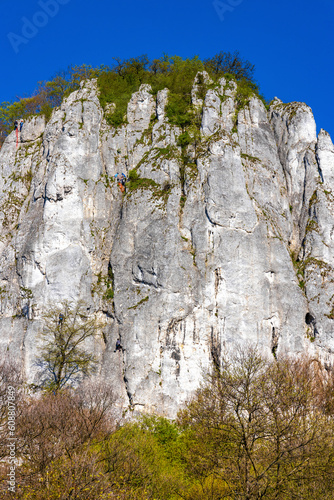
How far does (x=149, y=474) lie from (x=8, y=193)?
26755 millimetres

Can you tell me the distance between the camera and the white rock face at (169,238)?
30.5m

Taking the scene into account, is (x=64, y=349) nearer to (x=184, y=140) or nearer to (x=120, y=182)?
(x=120, y=182)

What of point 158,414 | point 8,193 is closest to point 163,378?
point 158,414

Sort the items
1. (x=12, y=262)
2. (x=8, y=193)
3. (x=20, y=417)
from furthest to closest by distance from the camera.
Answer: (x=8, y=193) < (x=12, y=262) < (x=20, y=417)

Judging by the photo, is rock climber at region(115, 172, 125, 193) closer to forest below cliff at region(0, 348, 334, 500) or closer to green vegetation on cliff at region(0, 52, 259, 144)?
green vegetation on cliff at region(0, 52, 259, 144)

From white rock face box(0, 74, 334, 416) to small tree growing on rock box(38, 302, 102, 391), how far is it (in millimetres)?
847

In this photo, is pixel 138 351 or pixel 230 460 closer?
pixel 230 460

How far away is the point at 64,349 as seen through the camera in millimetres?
29328

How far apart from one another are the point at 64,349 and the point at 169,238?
1011 cm

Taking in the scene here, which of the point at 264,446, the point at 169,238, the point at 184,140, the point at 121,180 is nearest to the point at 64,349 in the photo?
the point at 169,238

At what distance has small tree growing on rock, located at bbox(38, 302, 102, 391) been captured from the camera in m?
29.2

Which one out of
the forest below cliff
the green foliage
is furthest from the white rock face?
the forest below cliff

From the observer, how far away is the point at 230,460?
17.1m

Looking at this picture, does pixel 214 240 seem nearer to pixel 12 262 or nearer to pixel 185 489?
pixel 12 262
